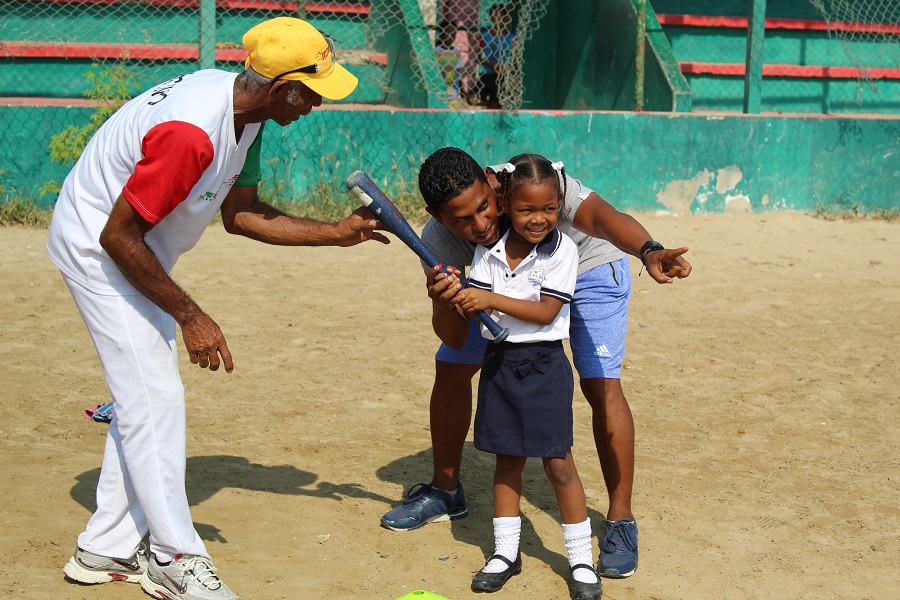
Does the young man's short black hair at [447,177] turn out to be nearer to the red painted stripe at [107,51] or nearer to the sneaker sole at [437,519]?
the sneaker sole at [437,519]

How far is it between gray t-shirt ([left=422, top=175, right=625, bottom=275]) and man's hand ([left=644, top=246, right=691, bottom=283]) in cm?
41

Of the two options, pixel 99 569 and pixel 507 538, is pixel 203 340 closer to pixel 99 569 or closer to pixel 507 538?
pixel 99 569

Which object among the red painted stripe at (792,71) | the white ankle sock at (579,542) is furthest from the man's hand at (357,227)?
the red painted stripe at (792,71)

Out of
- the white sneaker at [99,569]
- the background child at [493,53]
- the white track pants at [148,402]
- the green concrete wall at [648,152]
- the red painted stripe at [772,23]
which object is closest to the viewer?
the white track pants at [148,402]

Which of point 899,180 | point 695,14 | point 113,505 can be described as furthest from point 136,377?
point 695,14

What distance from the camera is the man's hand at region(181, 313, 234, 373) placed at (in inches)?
127

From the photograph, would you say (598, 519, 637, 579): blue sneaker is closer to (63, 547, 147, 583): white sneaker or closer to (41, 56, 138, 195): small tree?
(63, 547, 147, 583): white sneaker

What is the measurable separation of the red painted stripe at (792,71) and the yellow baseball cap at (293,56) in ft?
31.8

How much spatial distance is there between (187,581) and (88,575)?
1.20ft

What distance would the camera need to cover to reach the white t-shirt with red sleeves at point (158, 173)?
3.01 metres

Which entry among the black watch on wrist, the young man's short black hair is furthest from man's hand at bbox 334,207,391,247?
the black watch on wrist

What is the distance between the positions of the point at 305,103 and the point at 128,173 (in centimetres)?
57

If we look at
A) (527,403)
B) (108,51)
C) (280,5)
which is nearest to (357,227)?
(527,403)

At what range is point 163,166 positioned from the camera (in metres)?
2.99
